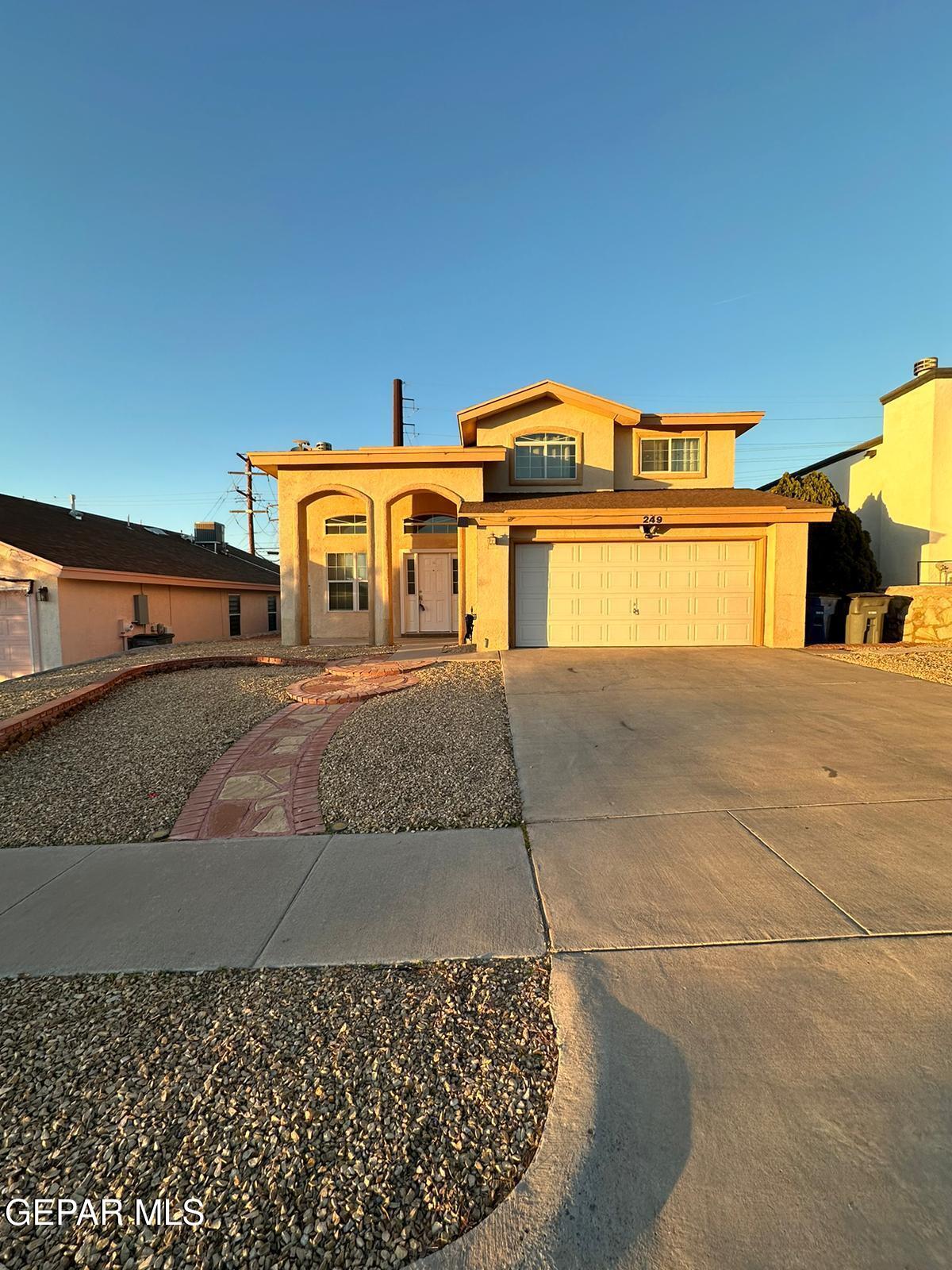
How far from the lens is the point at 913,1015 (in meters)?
2.20

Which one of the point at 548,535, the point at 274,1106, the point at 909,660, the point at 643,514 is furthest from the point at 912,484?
the point at 274,1106

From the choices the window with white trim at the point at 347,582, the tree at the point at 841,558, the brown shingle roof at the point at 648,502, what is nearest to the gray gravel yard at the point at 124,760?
the brown shingle roof at the point at 648,502

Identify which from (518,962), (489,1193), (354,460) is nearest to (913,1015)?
→ (518,962)

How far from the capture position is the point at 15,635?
1543cm

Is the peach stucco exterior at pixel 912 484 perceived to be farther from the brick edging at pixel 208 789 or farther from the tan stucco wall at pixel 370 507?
the brick edging at pixel 208 789

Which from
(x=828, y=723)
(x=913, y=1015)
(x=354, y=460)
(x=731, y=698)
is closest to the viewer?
(x=913, y=1015)

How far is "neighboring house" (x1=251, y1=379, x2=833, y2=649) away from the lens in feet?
37.0

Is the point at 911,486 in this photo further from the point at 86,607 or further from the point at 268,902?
the point at 86,607

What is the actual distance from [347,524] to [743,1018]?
1500 cm

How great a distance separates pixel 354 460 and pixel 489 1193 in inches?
527

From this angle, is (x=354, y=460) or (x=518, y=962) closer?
(x=518, y=962)

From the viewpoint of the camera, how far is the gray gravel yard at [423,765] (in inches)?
171

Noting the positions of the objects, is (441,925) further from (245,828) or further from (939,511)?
(939,511)

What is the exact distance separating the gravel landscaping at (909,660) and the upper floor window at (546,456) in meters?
7.67
